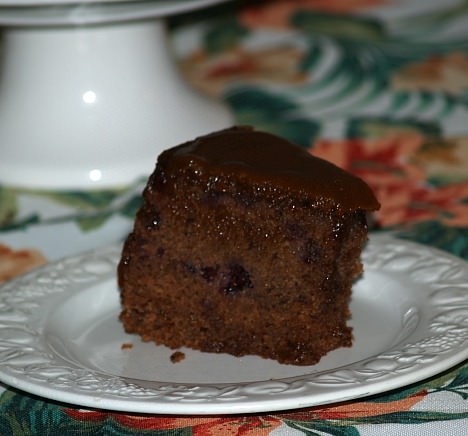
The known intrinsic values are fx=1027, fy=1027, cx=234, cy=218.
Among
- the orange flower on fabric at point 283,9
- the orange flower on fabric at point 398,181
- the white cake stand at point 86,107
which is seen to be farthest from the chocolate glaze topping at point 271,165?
the orange flower on fabric at point 283,9

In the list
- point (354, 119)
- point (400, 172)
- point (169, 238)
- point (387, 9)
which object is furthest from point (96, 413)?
point (387, 9)

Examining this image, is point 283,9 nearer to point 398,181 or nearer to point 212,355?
point 398,181

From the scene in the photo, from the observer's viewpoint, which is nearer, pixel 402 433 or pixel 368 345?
pixel 402 433

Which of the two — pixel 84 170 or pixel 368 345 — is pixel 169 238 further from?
pixel 84 170

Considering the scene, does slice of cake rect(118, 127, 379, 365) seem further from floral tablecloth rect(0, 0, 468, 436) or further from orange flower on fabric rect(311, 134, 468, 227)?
orange flower on fabric rect(311, 134, 468, 227)

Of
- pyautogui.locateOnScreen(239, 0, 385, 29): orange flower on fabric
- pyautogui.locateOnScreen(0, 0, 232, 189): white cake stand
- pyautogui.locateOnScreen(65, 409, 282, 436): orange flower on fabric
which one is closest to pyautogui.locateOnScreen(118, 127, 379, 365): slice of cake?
pyautogui.locateOnScreen(65, 409, 282, 436): orange flower on fabric

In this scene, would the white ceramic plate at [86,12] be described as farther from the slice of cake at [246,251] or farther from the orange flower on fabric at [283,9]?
the orange flower on fabric at [283,9]
